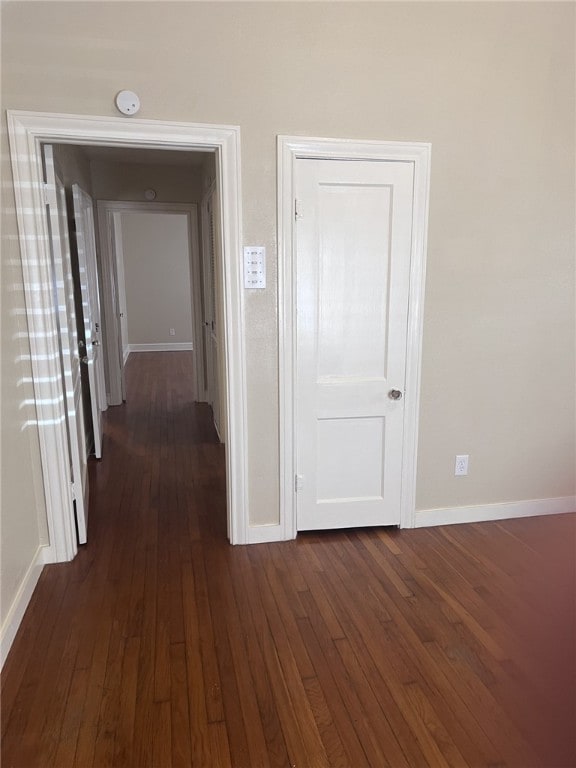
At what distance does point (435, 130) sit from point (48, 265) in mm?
2032

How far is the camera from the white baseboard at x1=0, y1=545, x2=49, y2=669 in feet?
6.58

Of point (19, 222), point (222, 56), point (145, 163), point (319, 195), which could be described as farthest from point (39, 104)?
point (145, 163)

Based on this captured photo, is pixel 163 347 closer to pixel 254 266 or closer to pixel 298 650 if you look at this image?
pixel 254 266

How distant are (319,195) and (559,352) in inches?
66.9

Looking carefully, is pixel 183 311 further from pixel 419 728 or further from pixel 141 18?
pixel 419 728

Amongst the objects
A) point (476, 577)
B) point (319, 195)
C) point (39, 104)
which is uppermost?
point (39, 104)

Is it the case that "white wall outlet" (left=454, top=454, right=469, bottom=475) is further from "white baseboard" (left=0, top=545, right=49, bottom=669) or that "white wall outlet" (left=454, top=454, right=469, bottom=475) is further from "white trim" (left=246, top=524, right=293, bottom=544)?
"white baseboard" (left=0, top=545, right=49, bottom=669)

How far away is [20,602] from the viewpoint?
222cm

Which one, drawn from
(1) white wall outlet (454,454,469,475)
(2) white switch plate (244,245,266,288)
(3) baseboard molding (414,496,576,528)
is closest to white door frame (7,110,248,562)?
(2) white switch plate (244,245,266,288)

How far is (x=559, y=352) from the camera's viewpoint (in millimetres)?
3062

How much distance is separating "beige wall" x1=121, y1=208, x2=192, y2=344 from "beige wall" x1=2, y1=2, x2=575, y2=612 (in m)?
6.83

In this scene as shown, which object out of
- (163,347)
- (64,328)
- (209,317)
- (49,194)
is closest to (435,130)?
(49,194)

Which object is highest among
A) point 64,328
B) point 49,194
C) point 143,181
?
point 143,181

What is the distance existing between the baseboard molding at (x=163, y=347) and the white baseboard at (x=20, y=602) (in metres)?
7.48
